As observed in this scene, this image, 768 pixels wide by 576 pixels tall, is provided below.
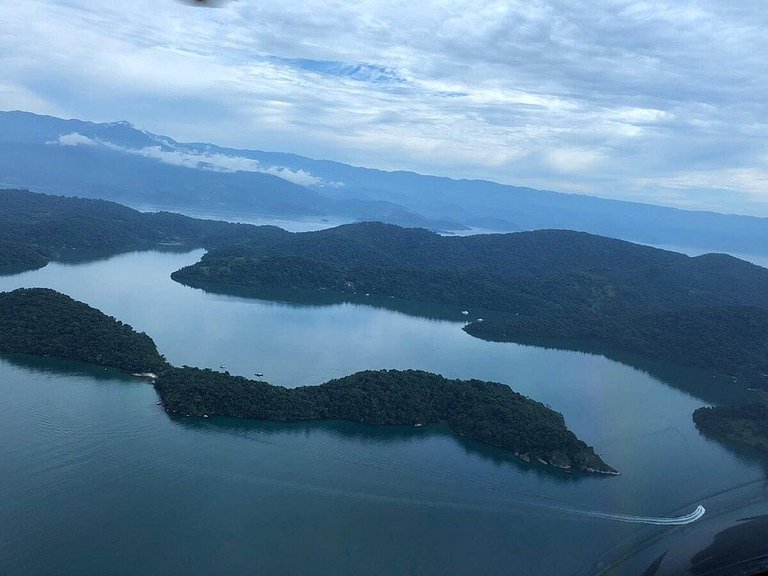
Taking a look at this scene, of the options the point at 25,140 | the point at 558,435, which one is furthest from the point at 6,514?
the point at 25,140

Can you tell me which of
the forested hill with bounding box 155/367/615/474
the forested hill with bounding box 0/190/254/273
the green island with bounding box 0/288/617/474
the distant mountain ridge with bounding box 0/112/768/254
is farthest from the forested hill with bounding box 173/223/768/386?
the distant mountain ridge with bounding box 0/112/768/254

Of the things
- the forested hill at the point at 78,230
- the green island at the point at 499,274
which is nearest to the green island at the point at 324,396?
the green island at the point at 499,274

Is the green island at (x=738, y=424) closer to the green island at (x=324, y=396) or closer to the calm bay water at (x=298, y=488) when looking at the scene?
the calm bay water at (x=298, y=488)

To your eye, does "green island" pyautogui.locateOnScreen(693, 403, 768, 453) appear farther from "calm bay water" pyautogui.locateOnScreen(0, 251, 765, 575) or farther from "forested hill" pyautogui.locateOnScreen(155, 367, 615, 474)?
"forested hill" pyautogui.locateOnScreen(155, 367, 615, 474)

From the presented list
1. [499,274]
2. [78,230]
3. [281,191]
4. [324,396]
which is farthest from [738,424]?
[281,191]

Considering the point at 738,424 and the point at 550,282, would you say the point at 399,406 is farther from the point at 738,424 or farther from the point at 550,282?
the point at 550,282

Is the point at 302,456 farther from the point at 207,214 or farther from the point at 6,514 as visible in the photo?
the point at 207,214
